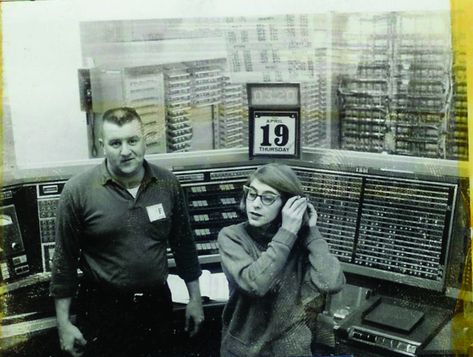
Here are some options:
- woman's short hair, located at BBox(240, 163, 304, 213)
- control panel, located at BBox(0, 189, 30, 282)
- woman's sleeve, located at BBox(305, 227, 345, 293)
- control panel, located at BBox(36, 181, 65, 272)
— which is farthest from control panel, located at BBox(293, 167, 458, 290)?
control panel, located at BBox(0, 189, 30, 282)

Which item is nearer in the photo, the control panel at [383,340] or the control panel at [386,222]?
the control panel at [383,340]

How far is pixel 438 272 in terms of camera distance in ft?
6.55

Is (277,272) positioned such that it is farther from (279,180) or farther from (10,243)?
(10,243)

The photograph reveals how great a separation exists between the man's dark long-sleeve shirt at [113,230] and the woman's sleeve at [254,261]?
0.84 feet

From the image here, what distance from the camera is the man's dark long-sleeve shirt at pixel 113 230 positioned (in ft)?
6.34

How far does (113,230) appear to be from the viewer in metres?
1.93

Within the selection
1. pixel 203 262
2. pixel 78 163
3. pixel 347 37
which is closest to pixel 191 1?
pixel 347 37

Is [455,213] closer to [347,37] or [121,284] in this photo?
[347,37]

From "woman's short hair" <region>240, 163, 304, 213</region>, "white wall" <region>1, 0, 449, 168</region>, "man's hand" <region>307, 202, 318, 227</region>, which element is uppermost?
"white wall" <region>1, 0, 449, 168</region>

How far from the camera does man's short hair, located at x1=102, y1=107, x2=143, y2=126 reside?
196 cm

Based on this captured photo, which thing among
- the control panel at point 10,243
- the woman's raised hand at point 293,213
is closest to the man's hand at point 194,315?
the woman's raised hand at point 293,213

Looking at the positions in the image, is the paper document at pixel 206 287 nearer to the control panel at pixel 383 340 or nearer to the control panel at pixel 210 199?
the control panel at pixel 210 199

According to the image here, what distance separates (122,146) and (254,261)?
0.60 metres

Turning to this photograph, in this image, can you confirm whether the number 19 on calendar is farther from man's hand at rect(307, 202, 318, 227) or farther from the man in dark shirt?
the man in dark shirt
